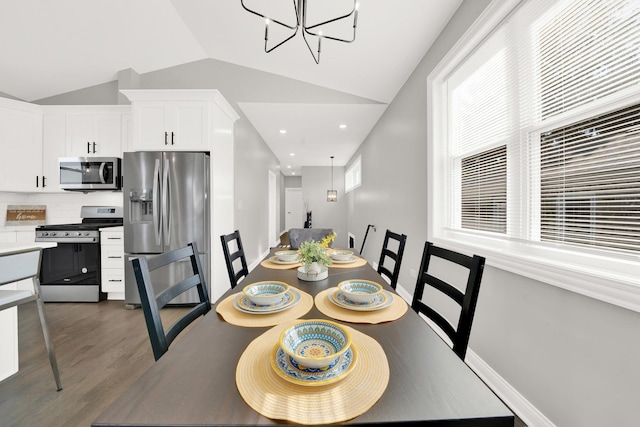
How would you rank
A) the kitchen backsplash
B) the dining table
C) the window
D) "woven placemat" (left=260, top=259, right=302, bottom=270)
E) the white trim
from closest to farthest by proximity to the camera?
1. the dining table
2. the white trim
3. "woven placemat" (left=260, top=259, right=302, bottom=270)
4. the kitchen backsplash
5. the window

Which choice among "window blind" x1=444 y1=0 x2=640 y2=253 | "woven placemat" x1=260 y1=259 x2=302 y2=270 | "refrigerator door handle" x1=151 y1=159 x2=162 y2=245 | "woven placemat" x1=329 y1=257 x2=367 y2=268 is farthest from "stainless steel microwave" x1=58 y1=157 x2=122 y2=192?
"window blind" x1=444 y1=0 x2=640 y2=253

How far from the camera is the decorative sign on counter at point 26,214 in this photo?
3248mm

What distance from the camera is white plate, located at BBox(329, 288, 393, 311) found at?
38.3 inches

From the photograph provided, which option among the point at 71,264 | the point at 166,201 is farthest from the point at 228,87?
the point at 71,264

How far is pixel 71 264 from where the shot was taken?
116 inches

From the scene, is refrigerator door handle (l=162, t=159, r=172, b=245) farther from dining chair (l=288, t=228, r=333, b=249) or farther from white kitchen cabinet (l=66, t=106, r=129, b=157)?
dining chair (l=288, t=228, r=333, b=249)

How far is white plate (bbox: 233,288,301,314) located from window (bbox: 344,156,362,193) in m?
4.88

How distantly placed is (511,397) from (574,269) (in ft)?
2.83

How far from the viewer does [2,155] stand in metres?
3.00

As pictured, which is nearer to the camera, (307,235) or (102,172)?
(102,172)

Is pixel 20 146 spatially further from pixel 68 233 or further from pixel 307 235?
pixel 307 235

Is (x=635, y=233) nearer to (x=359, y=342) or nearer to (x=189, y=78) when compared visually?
(x=359, y=342)

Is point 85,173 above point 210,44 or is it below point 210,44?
below

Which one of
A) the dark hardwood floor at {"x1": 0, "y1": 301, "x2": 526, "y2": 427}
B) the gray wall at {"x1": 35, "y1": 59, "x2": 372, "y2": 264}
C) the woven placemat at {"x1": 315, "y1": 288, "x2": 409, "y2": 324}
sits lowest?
the dark hardwood floor at {"x1": 0, "y1": 301, "x2": 526, "y2": 427}
